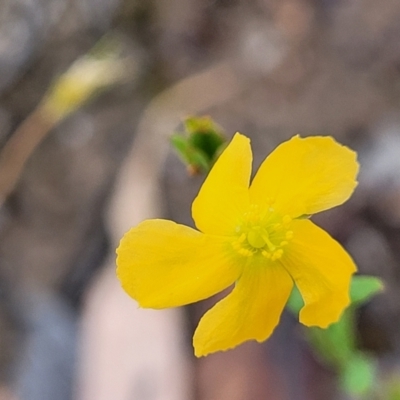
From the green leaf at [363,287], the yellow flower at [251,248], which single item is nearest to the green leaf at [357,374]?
the green leaf at [363,287]

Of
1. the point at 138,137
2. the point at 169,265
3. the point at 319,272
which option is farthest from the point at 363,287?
the point at 138,137

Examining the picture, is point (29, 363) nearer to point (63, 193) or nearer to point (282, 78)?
point (63, 193)

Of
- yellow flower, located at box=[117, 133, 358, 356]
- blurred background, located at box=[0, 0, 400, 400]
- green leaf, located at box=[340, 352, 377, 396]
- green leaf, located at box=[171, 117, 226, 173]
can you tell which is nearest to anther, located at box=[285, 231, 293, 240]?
yellow flower, located at box=[117, 133, 358, 356]

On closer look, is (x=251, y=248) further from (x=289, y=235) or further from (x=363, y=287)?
(x=363, y=287)

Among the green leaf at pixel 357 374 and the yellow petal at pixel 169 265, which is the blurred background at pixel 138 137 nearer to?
the green leaf at pixel 357 374

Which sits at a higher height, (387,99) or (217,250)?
(217,250)

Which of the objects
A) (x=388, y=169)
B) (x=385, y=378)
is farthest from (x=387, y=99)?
(x=385, y=378)
